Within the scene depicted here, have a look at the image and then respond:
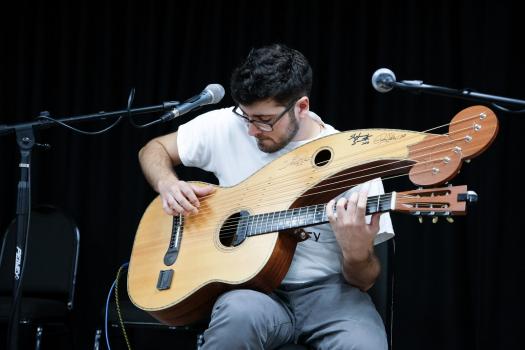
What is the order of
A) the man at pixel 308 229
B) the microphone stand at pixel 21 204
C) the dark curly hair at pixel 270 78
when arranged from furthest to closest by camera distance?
the dark curly hair at pixel 270 78, the microphone stand at pixel 21 204, the man at pixel 308 229

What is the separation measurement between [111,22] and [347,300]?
256cm

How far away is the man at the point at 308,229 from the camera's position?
2014 mm

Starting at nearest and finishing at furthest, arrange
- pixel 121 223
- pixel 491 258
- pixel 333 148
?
pixel 333 148, pixel 491 258, pixel 121 223

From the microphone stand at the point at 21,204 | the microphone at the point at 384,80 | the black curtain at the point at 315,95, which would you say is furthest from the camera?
the black curtain at the point at 315,95

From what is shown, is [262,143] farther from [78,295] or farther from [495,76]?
[78,295]

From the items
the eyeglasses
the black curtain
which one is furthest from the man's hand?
the black curtain

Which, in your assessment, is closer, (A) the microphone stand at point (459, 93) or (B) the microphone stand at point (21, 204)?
(A) the microphone stand at point (459, 93)

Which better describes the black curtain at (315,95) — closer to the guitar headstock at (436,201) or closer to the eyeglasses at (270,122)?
the eyeglasses at (270,122)

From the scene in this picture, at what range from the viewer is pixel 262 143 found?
8.09ft

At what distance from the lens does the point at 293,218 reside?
6.90 ft

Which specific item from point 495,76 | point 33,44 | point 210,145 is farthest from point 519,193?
point 33,44

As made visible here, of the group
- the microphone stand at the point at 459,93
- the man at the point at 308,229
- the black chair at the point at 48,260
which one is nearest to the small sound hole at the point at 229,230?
the man at the point at 308,229

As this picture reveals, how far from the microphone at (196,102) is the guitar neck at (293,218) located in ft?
1.31

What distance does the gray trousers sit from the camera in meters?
1.99
